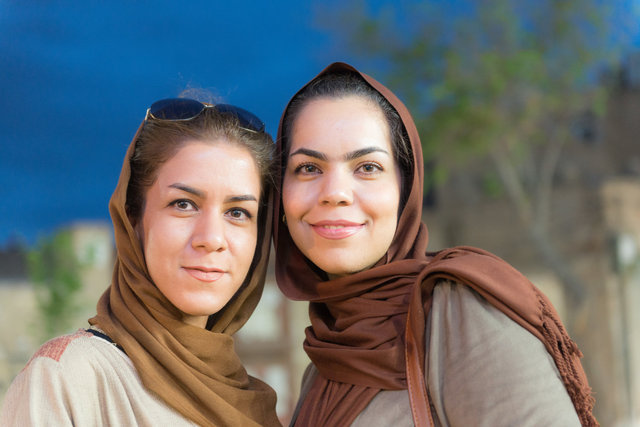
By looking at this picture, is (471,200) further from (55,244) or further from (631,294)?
(55,244)

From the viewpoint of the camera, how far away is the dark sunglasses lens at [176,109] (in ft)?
6.36

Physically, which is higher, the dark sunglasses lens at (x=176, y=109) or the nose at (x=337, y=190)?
the dark sunglasses lens at (x=176, y=109)

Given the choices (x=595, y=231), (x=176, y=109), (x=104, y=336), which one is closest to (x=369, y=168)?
(x=176, y=109)

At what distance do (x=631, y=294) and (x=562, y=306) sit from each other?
943 millimetres

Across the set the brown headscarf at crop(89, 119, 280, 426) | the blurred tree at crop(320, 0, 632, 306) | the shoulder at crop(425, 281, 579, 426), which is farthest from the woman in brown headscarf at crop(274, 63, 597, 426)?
the blurred tree at crop(320, 0, 632, 306)

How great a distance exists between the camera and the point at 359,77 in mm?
2027

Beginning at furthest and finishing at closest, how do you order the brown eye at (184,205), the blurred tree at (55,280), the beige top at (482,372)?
the blurred tree at (55,280) → the brown eye at (184,205) → the beige top at (482,372)

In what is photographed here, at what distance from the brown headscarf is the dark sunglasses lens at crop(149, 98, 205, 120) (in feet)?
0.35

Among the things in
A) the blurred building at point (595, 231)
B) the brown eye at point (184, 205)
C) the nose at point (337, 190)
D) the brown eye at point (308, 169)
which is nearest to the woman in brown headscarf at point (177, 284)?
the brown eye at point (184, 205)

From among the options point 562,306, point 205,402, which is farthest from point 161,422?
point 562,306

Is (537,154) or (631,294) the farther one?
(537,154)

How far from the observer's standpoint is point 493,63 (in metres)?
8.98

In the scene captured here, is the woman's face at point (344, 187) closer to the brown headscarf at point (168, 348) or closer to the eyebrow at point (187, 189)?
the eyebrow at point (187, 189)

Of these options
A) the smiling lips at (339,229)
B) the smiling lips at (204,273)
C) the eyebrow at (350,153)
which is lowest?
the smiling lips at (204,273)
